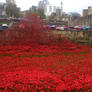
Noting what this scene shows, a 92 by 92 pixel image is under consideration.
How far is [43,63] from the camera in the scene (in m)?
11.4

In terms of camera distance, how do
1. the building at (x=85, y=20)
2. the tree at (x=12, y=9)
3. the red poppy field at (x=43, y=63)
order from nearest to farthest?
1. the red poppy field at (x=43, y=63)
2. the building at (x=85, y=20)
3. the tree at (x=12, y=9)

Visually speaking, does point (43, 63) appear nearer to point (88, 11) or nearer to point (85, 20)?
point (85, 20)

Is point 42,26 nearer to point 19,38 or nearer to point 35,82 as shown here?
point 19,38

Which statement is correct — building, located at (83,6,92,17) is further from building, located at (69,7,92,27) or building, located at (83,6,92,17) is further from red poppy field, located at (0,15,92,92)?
red poppy field, located at (0,15,92,92)

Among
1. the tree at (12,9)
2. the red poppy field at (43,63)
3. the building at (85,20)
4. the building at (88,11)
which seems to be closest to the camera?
the red poppy field at (43,63)

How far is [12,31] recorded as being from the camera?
62.9 feet

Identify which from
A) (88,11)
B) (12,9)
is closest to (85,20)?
(88,11)

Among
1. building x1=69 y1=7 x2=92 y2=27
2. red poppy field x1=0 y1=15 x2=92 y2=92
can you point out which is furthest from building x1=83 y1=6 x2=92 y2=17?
red poppy field x1=0 y1=15 x2=92 y2=92

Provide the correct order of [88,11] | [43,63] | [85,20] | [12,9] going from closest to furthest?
[43,63]
[85,20]
[12,9]
[88,11]

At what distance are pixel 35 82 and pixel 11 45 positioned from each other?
12.7 metres

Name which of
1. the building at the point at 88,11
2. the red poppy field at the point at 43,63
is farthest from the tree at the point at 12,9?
the red poppy field at the point at 43,63

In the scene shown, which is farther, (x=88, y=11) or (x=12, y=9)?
A: (x=88, y=11)

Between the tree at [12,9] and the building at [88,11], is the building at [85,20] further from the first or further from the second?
the tree at [12,9]

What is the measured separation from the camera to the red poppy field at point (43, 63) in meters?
6.10
